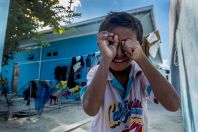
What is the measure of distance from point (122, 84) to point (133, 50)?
0.07 metres

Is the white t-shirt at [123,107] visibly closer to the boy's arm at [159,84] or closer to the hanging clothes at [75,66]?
the boy's arm at [159,84]

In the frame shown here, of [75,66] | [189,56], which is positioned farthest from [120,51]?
[75,66]

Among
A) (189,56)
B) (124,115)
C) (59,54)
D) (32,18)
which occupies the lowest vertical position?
(124,115)

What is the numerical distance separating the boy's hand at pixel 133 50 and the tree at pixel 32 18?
1.09 metres

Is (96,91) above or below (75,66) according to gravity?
below

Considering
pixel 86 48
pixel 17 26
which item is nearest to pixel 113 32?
pixel 86 48

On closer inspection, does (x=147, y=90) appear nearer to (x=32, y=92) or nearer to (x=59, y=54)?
(x=59, y=54)

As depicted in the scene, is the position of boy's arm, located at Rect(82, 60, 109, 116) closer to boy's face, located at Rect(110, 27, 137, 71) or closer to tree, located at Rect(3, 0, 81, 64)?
boy's face, located at Rect(110, 27, 137, 71)

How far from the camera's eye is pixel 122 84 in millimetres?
348

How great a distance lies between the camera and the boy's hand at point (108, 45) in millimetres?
294

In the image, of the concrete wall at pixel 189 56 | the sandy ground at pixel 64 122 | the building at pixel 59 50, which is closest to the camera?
the concrete wall at pixel 189 56

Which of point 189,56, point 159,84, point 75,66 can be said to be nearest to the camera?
point 159,84

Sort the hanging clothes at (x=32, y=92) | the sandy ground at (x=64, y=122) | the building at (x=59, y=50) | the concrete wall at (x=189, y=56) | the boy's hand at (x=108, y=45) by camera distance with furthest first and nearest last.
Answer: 1. the hanging clothes at (x=32, y=92)
2. the sandy ground at (x=64, y=122)
3. the building at (x=59, y=50)
4. the concrete wall at (x=189, y=56)
5. the boy's hand at (x=108, y=45)

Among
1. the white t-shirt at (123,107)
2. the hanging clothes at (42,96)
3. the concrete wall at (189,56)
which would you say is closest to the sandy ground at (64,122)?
the hanging clothes at (42,96)
